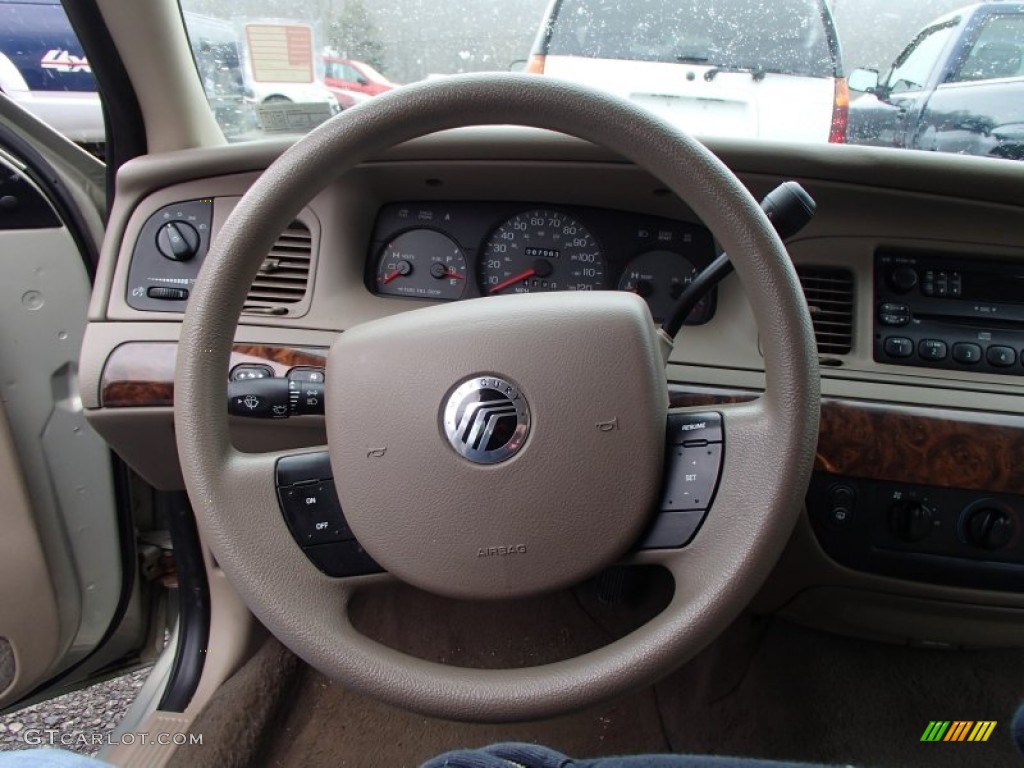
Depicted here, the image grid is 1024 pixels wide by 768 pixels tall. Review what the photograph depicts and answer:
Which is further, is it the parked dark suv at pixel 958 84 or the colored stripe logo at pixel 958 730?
the colored stripe logo at pixel 958 730

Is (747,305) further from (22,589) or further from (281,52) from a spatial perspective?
(22,589)

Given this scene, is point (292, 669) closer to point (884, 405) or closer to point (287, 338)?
point (287, 338)

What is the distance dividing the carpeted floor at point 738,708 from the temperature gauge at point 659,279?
590 millimetres

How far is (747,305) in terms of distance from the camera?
4.36 feet

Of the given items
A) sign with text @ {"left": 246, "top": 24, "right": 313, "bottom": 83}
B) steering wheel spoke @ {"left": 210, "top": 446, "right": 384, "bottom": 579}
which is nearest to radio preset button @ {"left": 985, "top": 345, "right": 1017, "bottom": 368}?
steering wheel spoke @ {"left": 210, "top": 446, "right": 384, "bottom": 579}

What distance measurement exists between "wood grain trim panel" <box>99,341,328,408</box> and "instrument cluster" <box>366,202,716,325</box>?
0.24m

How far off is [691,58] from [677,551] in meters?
1.18

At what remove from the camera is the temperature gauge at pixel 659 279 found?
1.36 metres

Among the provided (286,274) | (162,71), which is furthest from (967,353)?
(162,71)

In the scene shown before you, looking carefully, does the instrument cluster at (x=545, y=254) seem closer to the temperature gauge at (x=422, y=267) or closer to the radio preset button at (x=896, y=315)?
the temperature gauge at (x=422, y=267)

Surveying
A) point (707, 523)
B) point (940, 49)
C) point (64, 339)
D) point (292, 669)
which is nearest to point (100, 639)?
point (292, 669)

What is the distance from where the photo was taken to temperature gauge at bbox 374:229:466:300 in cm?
141

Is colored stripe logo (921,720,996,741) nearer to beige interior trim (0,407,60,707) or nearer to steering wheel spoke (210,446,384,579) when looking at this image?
steering wheel spoke (210,446,384,579)

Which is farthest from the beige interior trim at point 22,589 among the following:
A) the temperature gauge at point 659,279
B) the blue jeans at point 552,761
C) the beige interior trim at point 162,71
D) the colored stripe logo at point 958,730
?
the colored stripe logo at point 958,730
